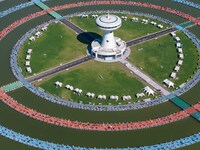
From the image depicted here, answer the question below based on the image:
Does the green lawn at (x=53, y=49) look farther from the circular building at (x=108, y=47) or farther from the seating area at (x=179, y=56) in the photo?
the seating area at (x=179, y=56)

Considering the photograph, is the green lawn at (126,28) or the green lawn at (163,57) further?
the green lawn at (126,28)

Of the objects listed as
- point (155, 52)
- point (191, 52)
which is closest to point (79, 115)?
point (155, 52)

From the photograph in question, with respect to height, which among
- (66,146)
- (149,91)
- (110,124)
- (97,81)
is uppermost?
(97,81)

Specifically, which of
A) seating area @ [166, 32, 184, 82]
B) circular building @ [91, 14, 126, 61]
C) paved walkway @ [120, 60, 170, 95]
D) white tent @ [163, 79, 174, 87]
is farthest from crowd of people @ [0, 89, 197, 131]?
circular building @ [91, 14, 126, 61]

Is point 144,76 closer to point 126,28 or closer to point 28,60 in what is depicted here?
point 126,28

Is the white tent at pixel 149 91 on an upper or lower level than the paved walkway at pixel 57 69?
lower

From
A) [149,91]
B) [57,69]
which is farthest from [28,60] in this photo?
[149,91]

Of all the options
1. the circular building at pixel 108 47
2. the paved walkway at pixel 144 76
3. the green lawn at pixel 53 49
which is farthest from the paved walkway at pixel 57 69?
the paved walkway at pixel 144 76
